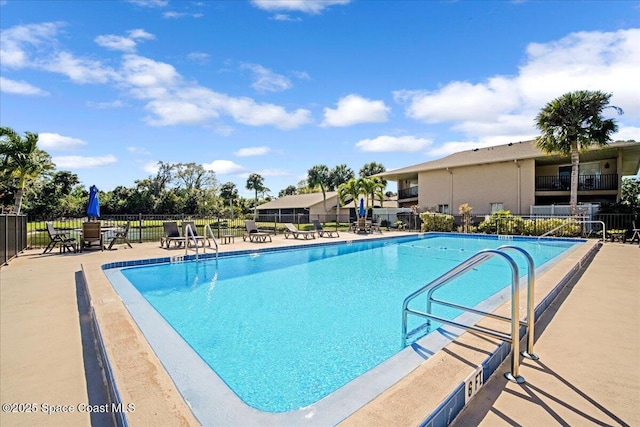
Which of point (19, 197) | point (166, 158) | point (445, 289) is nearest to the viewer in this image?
point (445, 289)

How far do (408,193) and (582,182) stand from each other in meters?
13.2

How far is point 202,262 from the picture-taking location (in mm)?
9898

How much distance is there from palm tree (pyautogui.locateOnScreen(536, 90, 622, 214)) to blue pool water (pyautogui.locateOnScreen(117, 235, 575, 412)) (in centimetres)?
1226

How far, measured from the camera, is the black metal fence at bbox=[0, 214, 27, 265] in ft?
27.6

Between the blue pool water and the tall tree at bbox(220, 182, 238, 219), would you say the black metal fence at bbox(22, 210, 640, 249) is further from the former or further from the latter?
the tall tree at bbox(220, 182, 238, 219)

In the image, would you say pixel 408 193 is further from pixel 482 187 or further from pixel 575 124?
pixel 575 124

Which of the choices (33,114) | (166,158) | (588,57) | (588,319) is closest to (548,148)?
(588,57)

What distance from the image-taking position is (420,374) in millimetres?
2549

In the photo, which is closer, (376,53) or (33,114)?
(376,53)

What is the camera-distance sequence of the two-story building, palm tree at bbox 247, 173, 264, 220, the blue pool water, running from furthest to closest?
1. palm tree at bbox 247, 173, 264, 220
2. the two-story building
3. the blue pool water

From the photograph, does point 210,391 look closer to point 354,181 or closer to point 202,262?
point 202,262

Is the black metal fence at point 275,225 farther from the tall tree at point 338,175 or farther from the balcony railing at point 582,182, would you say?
the tall tree at point 338,175

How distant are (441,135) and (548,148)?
7989mm

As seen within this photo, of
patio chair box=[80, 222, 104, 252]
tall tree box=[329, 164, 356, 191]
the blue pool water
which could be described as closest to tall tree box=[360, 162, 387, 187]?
tall tree box=[329, 164, 356, 191]
